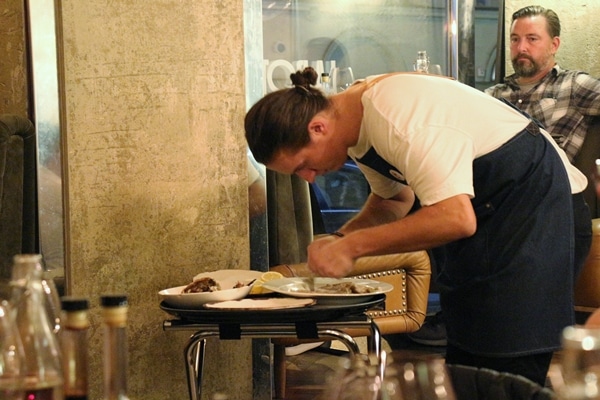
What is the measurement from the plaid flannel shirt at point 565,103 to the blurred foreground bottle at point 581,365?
4192mm

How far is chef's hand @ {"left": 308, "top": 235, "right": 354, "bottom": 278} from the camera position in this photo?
2.15 m

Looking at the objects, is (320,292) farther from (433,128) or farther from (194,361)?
(433,128)

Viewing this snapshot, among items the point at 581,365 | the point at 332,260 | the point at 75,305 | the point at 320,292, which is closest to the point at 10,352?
the point at 75,305

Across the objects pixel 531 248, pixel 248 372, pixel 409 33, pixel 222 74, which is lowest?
pixel 248 372

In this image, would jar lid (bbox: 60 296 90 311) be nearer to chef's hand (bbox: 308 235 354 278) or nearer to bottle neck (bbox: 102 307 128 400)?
bottle neck (bbox: 102 307 128 400)

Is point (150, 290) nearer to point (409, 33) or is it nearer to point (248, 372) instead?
point (248, 372)

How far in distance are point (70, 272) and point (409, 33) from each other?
3.83m

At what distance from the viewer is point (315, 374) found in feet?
14.7

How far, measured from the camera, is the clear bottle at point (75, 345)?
1049 mm

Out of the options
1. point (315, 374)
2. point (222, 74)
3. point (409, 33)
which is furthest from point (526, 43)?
point (222, 74)

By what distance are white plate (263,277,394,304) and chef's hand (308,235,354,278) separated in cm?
20

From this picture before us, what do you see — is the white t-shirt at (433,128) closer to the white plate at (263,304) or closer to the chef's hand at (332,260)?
the chef's hand at (332,260)

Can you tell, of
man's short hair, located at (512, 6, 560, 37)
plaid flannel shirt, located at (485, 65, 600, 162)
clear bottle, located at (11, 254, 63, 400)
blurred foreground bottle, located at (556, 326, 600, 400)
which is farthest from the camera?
man's short hair, located at (512, 6, 560, 37)

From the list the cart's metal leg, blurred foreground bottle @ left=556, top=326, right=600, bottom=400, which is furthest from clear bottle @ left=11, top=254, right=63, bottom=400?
the cart's metal leg
